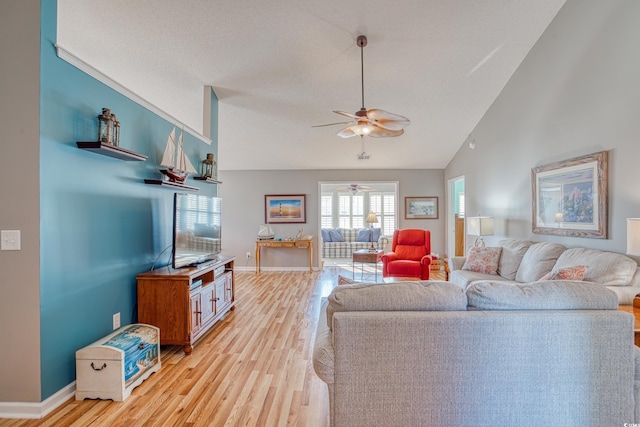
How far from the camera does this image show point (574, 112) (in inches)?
126

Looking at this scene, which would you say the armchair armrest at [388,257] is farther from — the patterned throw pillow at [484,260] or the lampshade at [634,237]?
the lampshade at [634,237]

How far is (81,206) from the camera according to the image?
7.13ft

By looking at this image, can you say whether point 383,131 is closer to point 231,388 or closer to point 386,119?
point 386,119

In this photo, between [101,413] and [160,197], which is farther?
[160,197]

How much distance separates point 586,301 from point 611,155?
2.16m

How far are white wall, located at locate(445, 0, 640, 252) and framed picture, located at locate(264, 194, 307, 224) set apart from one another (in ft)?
12.8

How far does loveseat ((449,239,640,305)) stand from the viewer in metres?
2.41

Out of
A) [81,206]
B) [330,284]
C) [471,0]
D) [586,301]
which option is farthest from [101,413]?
[471,0]

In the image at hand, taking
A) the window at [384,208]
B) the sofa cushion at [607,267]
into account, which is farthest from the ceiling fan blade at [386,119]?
the window at [384,208]

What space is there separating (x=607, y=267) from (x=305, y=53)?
12.0 feet

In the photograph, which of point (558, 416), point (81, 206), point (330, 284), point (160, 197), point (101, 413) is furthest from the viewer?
point (330, 284)

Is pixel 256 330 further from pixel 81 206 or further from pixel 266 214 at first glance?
pixel 266 214

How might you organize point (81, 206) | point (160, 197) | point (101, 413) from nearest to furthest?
1. point (101, 413)
2. point (81, 206)
3. point (160, 197)

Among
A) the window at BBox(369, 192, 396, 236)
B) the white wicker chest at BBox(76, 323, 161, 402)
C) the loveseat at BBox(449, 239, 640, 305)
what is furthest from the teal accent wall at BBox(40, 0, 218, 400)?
the window at BBox(369, 192, 396, 236)
